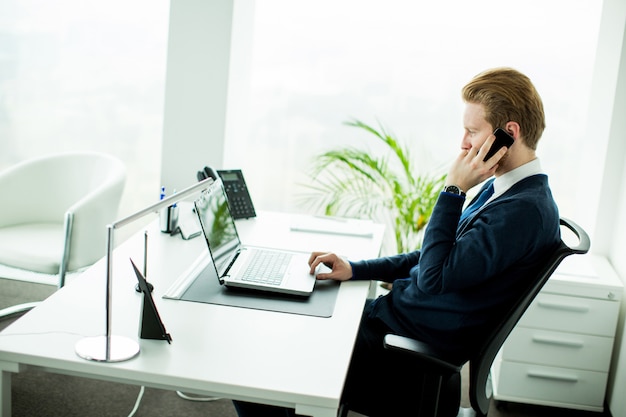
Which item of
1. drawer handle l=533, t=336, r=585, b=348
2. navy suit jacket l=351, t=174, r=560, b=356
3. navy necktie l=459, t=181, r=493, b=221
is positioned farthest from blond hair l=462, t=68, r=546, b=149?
drawer handle l=533, t=336, r=585, b=348

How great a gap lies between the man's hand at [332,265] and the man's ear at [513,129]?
0.64 metres

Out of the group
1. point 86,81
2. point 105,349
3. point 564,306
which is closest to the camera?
point 105,349

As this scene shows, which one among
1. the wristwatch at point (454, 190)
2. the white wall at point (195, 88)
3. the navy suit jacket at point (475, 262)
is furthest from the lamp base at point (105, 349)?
the white wall at point (195, 88)

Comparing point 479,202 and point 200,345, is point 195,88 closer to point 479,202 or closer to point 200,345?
point 479,202

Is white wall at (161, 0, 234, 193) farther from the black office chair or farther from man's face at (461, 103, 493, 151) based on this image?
the black office chair

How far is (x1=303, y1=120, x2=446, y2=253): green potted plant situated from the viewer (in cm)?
336

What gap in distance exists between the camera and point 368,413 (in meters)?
1.93

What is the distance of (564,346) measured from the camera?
9.25ft

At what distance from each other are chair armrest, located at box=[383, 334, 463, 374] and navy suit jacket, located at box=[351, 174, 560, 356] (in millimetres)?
152

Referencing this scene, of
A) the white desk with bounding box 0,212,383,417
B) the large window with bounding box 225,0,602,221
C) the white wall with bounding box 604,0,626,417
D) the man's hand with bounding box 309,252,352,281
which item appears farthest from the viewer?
the large window with bounding box 225,0,602,221

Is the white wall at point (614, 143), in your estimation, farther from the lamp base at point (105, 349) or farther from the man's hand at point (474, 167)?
the lamp base at point (105, 349)

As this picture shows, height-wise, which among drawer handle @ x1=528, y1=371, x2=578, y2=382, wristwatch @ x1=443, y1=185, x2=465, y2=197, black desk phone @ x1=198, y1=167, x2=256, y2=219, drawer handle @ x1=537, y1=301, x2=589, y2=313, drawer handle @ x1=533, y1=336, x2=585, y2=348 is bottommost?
drawer handle @ x1=528, y1=371, x2=578, y2=382

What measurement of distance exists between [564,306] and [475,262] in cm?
129

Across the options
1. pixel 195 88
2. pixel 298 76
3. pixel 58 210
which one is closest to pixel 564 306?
pixel 298 76
